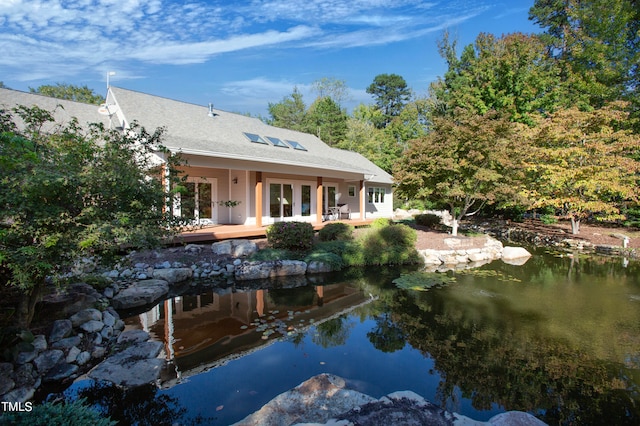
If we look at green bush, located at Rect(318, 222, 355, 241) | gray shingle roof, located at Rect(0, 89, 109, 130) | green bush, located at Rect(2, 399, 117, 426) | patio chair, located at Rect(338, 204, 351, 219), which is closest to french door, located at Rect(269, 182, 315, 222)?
green bush, located at Rect(318, 222, 355, 241)

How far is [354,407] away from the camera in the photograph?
3482mm

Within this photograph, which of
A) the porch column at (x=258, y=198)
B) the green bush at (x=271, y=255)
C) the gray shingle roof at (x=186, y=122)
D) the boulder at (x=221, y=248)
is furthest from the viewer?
the porch column at (x=258, y=198)

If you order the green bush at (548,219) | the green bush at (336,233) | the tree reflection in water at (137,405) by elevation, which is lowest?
the tree reflection in water at (137,405)

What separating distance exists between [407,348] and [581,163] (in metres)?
14.6

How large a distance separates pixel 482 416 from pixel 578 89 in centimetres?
2730

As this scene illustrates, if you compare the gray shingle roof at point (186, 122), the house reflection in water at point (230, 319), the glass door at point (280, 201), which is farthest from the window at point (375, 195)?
the house reflection in water at point (230, 319)

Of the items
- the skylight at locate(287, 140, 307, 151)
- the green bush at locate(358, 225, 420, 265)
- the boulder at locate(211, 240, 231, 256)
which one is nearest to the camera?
the boulder at locate(211, 240, 231, 256)

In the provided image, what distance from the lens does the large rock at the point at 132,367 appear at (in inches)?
170

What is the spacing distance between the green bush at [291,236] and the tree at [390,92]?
40.8 meters

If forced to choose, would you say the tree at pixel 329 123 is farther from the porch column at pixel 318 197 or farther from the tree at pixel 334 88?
the porch column at pixel 318 197

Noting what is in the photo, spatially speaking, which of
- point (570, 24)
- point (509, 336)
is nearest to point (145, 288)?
point (509, 336)

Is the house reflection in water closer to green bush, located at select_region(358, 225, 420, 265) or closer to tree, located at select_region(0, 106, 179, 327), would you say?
tree, located at select_region(0, 106, 179, 327)

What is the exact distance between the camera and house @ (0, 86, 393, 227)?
12281 mm

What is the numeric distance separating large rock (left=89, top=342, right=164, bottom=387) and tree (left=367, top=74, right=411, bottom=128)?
47421mm
